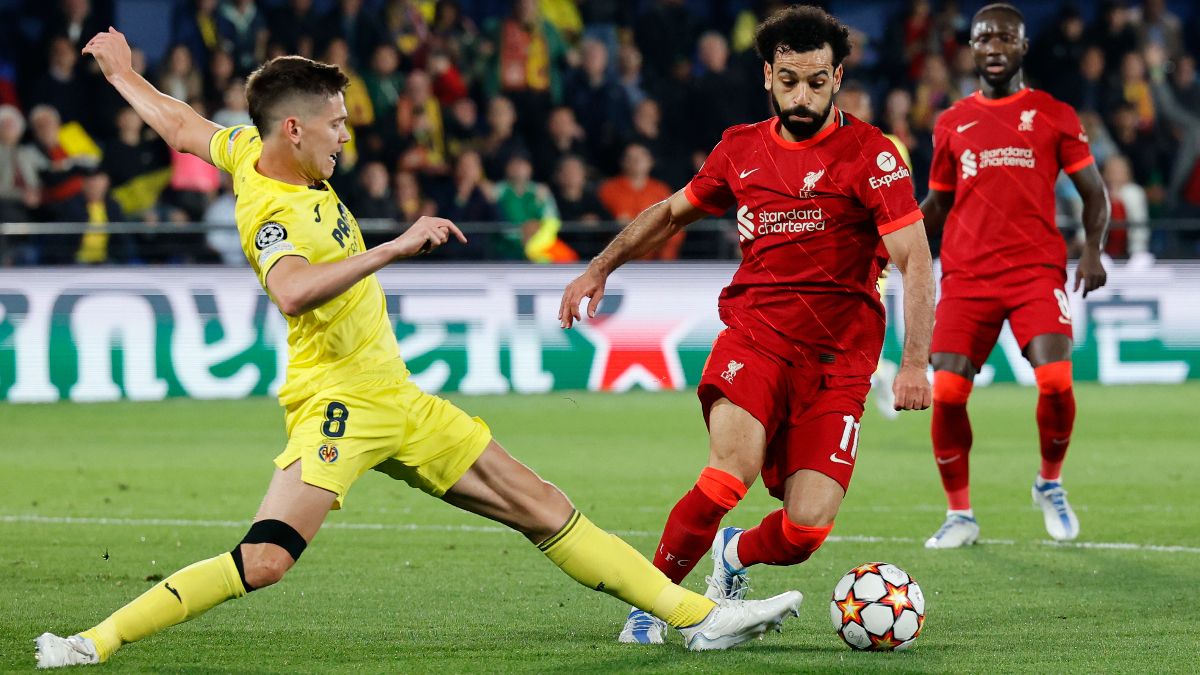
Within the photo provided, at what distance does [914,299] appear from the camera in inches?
231

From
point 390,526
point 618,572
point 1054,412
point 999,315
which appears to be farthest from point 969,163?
point 618,572

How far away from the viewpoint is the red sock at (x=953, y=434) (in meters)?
8.53

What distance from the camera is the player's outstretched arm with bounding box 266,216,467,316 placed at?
5035 mm

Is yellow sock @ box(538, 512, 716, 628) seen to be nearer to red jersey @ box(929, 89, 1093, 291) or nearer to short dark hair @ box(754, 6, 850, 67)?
short dark hair @ box(754, 6, 850, 67)

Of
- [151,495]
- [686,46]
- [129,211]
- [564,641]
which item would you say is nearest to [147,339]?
[129,211]

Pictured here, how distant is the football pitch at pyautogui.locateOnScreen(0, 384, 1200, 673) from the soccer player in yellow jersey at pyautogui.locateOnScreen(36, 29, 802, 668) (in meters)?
0.27

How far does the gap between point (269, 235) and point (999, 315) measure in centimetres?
446

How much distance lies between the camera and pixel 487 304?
16.1 metres

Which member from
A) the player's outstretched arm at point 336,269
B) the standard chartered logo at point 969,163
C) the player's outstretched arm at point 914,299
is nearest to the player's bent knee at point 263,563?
the player's outstretched arm at point 336,269

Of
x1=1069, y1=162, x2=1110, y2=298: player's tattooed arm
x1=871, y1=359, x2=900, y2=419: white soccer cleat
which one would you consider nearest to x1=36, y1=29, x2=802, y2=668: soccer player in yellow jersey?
x1=1069, y1=162, x2=1110, y2=298: player's tattooed arm

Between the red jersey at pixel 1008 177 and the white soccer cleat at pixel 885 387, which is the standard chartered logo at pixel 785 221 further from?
the white soccer cleat at pixel 885 387

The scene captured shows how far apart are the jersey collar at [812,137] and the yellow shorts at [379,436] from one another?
1.50 metres

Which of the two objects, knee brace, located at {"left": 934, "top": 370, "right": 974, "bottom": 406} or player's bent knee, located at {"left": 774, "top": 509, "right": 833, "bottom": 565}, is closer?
player's bent knee, located at {"left": 774, "top": 509, "right": 833, "bottom": 565}

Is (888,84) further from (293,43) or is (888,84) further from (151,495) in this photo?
(151,495)
